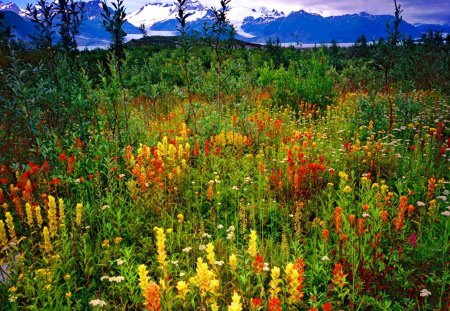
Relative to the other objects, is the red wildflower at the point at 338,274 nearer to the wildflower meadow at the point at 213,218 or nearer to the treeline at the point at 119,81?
the wildflower meadow at the point at 213,218

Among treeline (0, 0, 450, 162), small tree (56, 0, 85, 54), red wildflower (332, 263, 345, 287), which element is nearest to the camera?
red wildflower (332, 263, 345, 287)

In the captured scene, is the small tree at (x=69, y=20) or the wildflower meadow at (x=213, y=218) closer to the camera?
the wildflower meadow at (x=213, y=218)

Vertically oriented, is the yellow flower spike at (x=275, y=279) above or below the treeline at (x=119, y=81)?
below

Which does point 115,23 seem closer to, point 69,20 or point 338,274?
point 69,20

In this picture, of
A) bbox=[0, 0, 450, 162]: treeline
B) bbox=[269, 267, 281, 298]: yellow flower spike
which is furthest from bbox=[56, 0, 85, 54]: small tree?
bbox=[269, 267, 281, 298]: yellow flower spike

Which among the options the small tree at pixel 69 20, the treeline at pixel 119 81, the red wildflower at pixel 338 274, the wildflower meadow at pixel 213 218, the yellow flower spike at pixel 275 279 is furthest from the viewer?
the small tree at pixel 69 20

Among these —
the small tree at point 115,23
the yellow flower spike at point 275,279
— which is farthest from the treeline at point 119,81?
the yellow flower spike at point 275,279

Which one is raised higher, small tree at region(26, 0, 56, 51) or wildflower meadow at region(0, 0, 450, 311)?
small tree at region(26, 0, 56, 51)

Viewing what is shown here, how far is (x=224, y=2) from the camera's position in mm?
9484

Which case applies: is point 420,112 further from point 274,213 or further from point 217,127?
point 274,213

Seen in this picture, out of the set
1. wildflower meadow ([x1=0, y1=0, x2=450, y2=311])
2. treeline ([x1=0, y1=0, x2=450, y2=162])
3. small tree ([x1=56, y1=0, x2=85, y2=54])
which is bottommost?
wildflower meadow ([x1=0, y1=0, x2=450, y2=311])

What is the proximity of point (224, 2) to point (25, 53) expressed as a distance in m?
12.8

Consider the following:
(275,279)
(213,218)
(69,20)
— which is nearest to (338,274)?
(275,279)

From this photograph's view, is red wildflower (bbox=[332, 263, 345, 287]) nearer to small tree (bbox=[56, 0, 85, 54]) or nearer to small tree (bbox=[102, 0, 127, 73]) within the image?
small tree (bbox=[102, 0, 127, 73])
